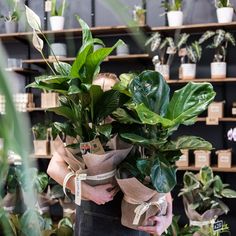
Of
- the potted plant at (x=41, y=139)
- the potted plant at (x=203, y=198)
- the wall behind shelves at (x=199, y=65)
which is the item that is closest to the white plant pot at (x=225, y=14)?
the wall behind shelves at (x=199, y=65)

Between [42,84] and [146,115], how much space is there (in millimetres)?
333

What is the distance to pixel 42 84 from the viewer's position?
1207mm

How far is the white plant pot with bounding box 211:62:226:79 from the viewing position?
3.96 meters

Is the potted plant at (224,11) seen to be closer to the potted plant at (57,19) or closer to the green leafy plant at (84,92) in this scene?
the potted plant at (57,19)

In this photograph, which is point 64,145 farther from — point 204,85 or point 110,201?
point 204,85

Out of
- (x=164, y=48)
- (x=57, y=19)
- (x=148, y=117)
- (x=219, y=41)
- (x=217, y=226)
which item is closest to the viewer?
(x=148, y=117)

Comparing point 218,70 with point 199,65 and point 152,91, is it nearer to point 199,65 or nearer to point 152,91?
point 199,65

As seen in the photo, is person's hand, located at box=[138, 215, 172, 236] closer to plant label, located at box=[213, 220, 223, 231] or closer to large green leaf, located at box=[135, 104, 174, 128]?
large green leaf, located at box=[135, 104, 174, 128]

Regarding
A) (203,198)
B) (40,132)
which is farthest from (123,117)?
(40,132)

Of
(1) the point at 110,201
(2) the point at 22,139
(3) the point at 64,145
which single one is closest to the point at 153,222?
(1) the point at 110,201

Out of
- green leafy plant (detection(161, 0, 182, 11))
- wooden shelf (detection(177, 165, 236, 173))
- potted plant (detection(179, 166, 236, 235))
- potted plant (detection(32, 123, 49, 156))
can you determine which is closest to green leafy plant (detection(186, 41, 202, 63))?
green leafy plant (detection(161, 0, 182, 11))

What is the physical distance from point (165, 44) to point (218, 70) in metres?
0.59

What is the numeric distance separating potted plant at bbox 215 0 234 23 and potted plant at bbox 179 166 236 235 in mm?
1566

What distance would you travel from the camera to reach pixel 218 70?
→ 13.0ft
